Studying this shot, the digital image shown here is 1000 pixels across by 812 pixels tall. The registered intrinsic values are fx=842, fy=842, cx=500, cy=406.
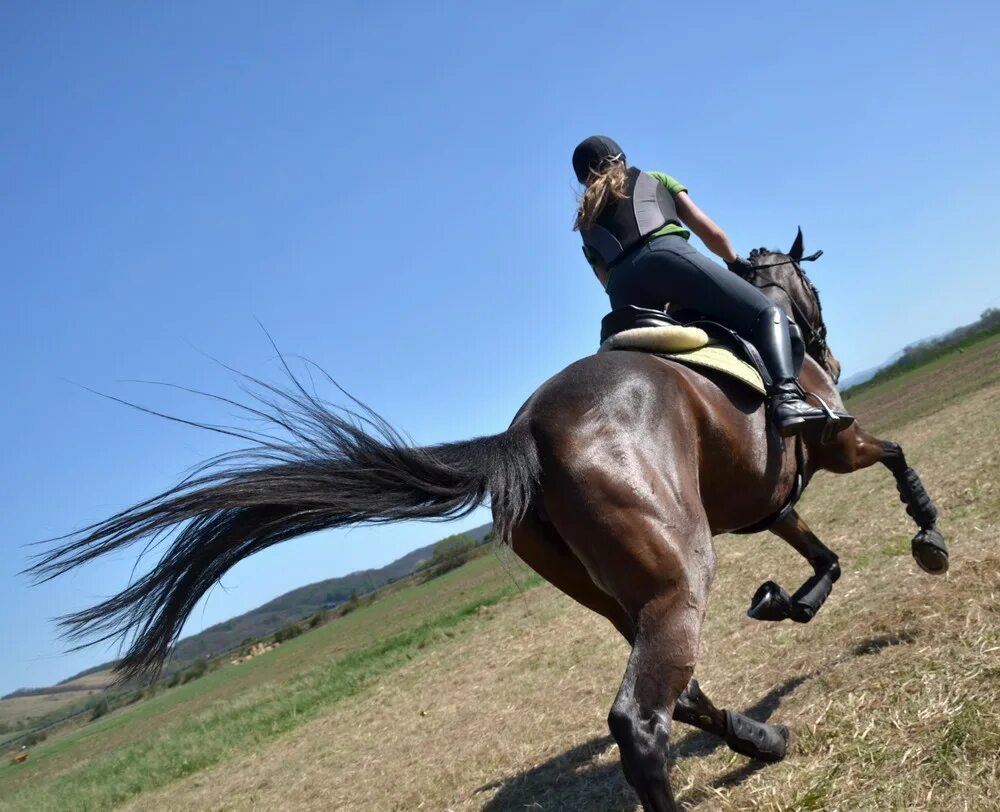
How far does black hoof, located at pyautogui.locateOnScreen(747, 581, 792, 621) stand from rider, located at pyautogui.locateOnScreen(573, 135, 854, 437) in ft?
3.15

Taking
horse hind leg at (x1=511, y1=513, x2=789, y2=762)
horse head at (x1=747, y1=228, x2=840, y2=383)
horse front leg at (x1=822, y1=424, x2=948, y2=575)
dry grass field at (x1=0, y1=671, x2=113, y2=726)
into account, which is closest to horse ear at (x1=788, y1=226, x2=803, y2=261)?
horse head at (x1=747, y1=228, x2=840, y2=383)

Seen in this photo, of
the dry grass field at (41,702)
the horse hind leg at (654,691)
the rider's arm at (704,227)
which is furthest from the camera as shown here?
the dry grass field at (41,702)

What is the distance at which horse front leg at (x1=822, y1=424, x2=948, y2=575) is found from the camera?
5.04 meters

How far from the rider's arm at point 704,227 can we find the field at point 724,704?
92.0 inches

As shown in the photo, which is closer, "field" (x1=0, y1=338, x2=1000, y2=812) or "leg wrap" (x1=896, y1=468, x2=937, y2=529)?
"field" (x1=0, y1=338, x2=1000, y2=812)

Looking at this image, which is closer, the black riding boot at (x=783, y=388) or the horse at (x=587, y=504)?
the horse at (x=587, y=504)

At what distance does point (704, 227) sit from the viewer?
5.09m

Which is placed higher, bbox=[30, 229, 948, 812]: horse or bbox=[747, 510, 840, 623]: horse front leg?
bbox=[30, 229, 948, 812]: horse

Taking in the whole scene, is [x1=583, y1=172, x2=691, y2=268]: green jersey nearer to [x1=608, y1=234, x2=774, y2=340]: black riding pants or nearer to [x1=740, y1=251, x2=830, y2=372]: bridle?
[x1=608, y1=234, x2=774, y2=340]: black riding pants

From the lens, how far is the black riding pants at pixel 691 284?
14.5ft

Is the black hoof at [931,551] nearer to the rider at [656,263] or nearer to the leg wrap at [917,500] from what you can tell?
the leg wrap at [917,500]

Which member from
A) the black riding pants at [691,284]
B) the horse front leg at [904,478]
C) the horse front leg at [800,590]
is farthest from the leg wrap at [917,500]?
the black riding pants at [691,284]

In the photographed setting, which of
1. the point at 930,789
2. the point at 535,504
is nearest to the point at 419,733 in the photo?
the point at 535,504

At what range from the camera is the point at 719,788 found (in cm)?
383
